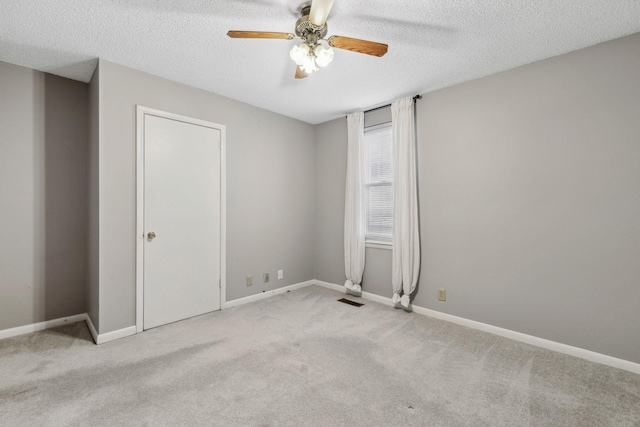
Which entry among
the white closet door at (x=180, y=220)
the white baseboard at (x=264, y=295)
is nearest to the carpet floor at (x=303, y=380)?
the white closet door at (x=180, y=220)

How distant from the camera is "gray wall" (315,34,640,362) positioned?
2.20 meters

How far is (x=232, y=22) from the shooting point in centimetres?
207

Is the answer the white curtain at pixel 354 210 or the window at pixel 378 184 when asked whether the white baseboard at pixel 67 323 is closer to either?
the white curtain at pixel 354 210

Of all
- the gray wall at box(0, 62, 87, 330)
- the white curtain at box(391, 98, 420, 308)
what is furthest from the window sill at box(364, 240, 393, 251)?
the gray wall at box(0, 62, 87, 330)

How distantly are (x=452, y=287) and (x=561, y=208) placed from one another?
4.08 ft

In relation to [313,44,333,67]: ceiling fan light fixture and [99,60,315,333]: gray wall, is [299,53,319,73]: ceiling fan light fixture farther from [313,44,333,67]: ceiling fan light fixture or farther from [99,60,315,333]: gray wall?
[99,60,315,333]: gray wall

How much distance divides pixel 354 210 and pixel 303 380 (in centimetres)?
236

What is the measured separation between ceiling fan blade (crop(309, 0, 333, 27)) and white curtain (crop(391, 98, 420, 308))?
1.87 meters

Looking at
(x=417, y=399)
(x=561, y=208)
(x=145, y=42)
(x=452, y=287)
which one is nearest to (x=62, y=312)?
A: (x=145, y=42)

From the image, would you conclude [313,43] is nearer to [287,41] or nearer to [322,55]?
[322,55]

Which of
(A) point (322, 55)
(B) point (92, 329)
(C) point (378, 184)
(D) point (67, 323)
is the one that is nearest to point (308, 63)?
(A) point (322, 55)

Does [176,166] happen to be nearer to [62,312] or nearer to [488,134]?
[62,312]

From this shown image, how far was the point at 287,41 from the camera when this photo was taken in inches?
90.7

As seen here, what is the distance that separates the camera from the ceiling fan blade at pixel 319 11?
161 cm
